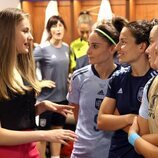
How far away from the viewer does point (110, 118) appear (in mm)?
1807

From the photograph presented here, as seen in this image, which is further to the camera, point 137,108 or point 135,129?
point 137,108

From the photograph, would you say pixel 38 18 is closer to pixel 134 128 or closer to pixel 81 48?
pixel 81 48

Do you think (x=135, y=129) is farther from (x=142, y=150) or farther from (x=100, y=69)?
(x=100, y=69)

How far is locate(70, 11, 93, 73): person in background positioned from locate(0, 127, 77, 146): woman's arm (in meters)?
2.51

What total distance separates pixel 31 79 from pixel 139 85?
598 mm

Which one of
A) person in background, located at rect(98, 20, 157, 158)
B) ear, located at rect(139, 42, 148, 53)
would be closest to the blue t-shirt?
person in background, located at rect(98, 20, 157, 158)

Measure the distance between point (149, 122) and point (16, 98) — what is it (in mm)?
Result: 686

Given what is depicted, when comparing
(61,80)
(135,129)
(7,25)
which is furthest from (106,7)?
(135,129)

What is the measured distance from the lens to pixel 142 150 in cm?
144

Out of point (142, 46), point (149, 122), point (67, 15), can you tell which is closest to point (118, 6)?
point (67, 15)

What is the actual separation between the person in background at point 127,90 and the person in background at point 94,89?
0.58 ft

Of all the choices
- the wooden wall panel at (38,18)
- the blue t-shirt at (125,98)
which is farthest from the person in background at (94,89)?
the wooden wall panel at (38,18)

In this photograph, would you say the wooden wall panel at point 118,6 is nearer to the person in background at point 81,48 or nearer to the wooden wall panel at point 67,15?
the wooden wall panel at point 67,15

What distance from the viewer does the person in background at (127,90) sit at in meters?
1.76
